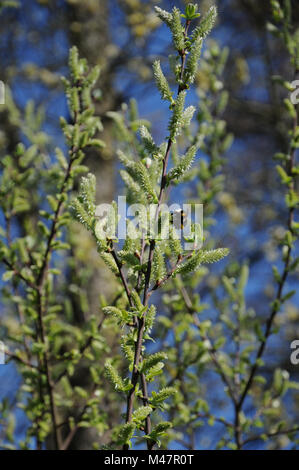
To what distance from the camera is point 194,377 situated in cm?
189

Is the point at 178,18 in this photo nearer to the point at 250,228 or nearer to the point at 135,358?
the point at 135,358

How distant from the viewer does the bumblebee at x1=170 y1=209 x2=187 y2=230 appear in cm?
105

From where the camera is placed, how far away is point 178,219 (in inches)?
43.1

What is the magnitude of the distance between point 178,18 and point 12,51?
13.0 ft

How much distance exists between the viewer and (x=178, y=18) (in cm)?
100

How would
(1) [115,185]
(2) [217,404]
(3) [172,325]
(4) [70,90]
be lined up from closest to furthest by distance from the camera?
(4) [70,90]
(3) [172,325]
(2) [217,404]
(1) [115,185]

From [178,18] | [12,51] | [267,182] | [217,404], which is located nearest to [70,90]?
[178,18]

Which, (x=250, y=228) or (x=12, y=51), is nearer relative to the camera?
(x=12, y=51)

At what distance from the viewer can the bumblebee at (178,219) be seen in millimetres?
1053

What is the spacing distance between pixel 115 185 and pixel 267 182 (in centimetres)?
271
